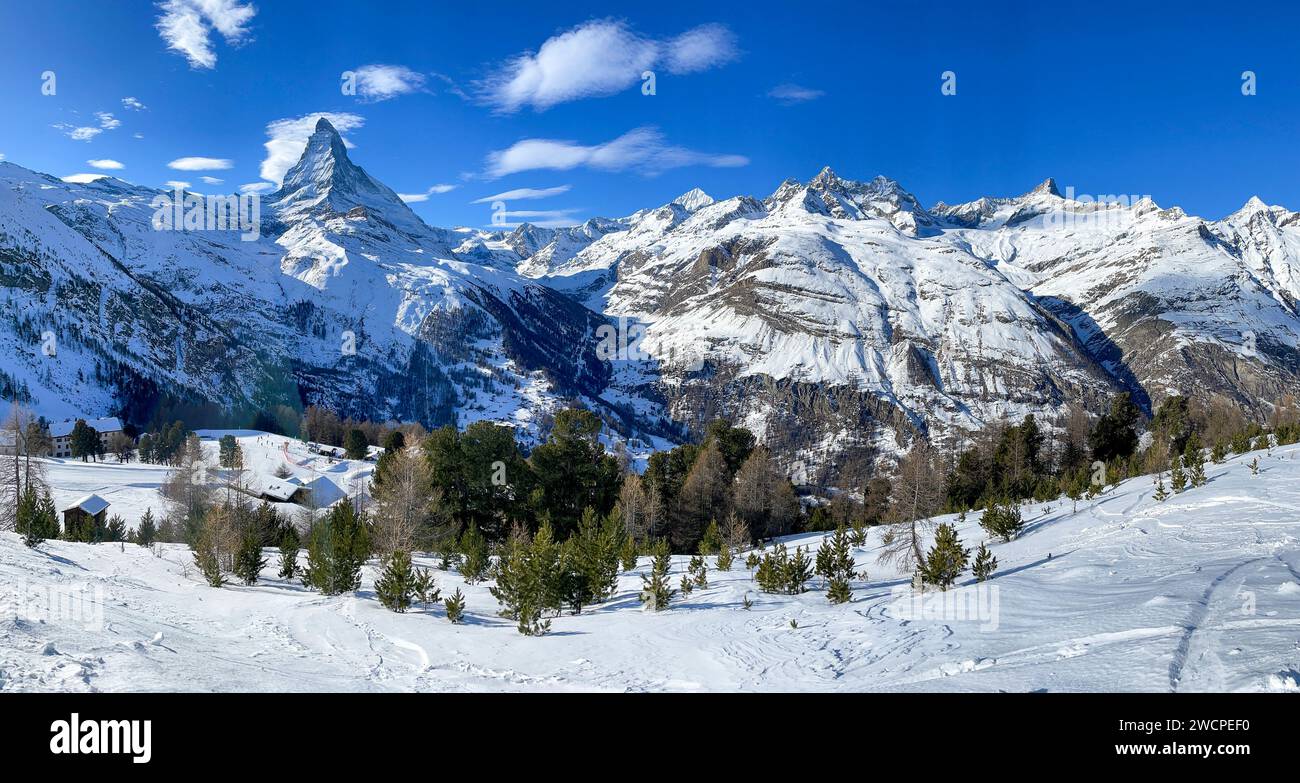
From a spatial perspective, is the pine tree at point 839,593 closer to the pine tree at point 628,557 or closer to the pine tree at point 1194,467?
the pine tree at point 628,557

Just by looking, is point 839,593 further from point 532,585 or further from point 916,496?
point 532,585

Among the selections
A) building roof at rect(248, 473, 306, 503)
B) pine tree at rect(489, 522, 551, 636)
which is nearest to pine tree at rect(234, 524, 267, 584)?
pine tree at rect(489, 522, 551, 636)

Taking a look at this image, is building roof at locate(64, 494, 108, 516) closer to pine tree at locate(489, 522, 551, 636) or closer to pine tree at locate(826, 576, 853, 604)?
pine tree at locate(489, 522, 551, 636)

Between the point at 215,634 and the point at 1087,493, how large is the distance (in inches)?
1611

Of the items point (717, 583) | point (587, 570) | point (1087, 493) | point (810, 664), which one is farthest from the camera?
point (1087, 493)

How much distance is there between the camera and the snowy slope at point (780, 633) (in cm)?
1069

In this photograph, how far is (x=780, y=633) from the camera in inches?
674

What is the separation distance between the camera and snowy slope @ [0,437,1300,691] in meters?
10.7

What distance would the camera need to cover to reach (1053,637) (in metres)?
13.0

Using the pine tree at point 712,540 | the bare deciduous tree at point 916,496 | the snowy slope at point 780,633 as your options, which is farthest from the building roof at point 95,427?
the bare deciduous tree at point 916,496
